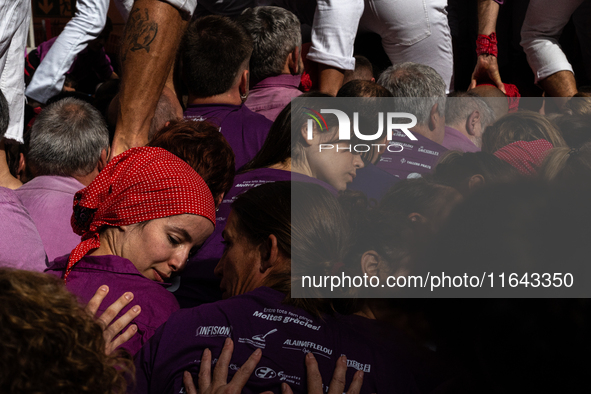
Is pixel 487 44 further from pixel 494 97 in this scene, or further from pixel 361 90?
pixel 361 90

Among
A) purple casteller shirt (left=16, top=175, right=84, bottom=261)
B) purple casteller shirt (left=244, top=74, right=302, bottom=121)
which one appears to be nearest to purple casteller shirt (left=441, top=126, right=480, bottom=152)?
purple casteller shirt (left=244, top=74, right=302, bottom=121)

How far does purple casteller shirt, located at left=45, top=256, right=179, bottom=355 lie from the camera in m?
1.70

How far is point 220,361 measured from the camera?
1382 millimetres

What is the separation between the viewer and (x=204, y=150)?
231 cm

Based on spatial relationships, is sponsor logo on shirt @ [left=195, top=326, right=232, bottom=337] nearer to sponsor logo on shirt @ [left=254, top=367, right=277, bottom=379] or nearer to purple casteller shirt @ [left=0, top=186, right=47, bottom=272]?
sponsor logo on shirt @ [left=254, top=367, right=277, bottom=379]

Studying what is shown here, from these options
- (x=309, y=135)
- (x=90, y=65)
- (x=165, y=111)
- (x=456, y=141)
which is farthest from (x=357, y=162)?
(x=90, y=65)

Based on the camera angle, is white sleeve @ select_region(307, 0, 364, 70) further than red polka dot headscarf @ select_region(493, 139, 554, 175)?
Yes

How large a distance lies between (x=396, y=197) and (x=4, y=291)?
4.74 ft

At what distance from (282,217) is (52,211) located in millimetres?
1078

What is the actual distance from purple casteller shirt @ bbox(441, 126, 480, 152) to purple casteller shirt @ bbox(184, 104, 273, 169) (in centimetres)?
127

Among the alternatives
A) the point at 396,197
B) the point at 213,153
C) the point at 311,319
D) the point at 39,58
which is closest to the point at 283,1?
the point at 39,58

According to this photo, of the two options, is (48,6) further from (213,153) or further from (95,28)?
(213,153)

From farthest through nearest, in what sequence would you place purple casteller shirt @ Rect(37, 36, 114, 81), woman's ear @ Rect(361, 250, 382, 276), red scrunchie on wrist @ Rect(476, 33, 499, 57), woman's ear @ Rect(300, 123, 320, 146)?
purple casteller shirt @ Rect(37, 36, 114, 81) → red scrunchie on wrist @ Rect(476, 33, 499, 57) → woman's ear @ Rect(300, 123, 320, 146) → woman's ear @ Rect(361, 250, 382, 276)

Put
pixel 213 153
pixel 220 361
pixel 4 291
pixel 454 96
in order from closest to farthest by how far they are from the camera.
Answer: pixel 4 291 < pixel 220 361 < pixel 213 153 < pixel 454 96
